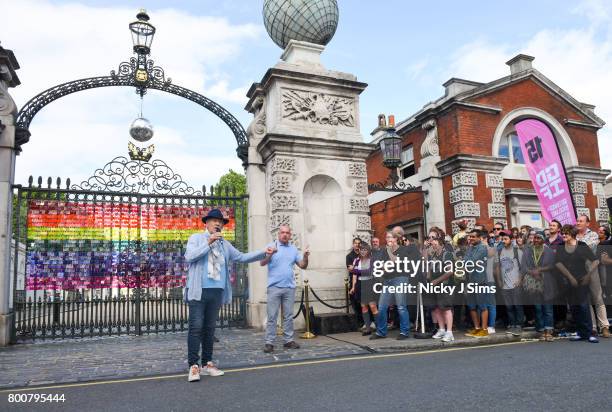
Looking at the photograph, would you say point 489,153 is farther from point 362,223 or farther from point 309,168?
point 309,168

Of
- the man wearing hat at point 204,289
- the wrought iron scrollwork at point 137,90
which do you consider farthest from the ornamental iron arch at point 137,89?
the man wearing hat at point 204,289

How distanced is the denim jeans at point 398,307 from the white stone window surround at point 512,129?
34.1 ft

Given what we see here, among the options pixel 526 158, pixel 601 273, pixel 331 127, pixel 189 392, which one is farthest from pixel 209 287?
pixel 526 158

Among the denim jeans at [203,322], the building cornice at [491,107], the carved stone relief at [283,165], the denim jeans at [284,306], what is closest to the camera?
the denim jeans at [203,322]

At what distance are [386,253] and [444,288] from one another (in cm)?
120

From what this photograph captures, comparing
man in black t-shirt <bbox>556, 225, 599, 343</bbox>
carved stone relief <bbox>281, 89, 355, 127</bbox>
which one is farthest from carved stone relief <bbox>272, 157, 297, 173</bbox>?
man in black t-shirt <bbox>556, 225, 599, 343</bbox>

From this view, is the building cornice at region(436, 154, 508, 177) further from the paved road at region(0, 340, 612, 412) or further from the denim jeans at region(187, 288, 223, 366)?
the denim jeans at region(187, 288, 223, 366)

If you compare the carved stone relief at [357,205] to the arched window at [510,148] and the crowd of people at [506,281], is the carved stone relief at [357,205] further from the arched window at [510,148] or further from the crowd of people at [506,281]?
the arched window at [510,148]

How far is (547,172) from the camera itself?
449 inches

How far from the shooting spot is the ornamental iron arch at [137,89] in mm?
9539

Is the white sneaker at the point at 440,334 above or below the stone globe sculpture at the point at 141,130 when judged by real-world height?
below

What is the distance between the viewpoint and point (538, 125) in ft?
39.7

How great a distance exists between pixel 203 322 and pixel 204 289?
0.39 metres

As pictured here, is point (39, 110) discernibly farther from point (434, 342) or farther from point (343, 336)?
point (434, 342)
